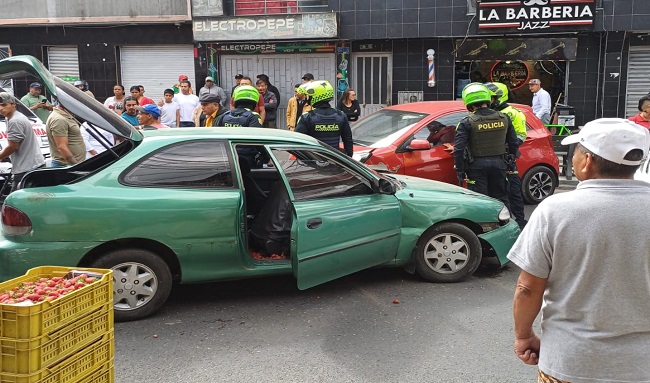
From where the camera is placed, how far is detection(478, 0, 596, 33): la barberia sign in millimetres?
Result: 13680

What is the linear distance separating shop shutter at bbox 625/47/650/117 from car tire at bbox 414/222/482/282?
10557 mm

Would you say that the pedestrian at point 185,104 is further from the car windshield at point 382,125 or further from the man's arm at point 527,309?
the man's arm at point 527,309

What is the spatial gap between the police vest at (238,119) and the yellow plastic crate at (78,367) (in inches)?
163

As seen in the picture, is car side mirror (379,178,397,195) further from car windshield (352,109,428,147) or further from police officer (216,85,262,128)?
car windshield (352,109,428,147)

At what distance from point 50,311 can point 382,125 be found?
6.48m

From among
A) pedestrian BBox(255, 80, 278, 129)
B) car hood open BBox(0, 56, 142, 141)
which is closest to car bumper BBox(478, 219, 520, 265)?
car hood open BBox(0, 56, 142, 141)

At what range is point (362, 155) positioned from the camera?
784 cm

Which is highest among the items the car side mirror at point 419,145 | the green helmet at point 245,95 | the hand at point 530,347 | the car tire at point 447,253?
the green helmet at point 245,95

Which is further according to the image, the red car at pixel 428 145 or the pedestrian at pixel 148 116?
the pedestrian at pixel 148 116

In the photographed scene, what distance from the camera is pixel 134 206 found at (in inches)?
185

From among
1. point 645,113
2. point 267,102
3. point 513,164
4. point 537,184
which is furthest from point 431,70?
point 513,164

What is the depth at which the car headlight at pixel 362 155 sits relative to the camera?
775 cm

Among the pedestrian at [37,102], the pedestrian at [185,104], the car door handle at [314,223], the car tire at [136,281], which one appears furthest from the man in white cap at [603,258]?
the pedestrian at [185,104]

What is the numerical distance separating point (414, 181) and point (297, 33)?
31.3 ft
